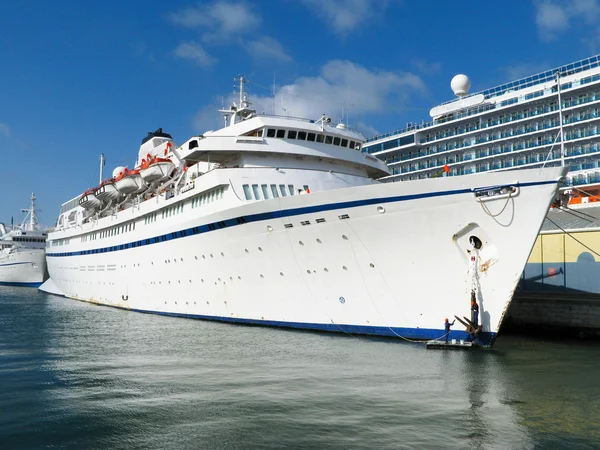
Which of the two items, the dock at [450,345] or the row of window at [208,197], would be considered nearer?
the dock at [450,345]

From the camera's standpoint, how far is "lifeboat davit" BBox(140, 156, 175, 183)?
962 inches

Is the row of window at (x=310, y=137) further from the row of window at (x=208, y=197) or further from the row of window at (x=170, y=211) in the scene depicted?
the row of window at (x=170, y=211)

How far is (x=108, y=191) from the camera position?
29.3 metres

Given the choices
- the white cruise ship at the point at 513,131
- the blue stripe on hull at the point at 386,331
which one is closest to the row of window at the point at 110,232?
the blue stripe on hull at the point at 386,331

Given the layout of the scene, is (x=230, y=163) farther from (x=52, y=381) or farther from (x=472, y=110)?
(x=472, y=110)

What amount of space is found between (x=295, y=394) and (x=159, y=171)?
17.6 m

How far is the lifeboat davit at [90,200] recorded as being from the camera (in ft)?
105

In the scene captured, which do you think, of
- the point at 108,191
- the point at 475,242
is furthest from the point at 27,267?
the point at 475,242

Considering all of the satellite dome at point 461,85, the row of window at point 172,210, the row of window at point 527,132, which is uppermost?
the satellite dome at point 461,85

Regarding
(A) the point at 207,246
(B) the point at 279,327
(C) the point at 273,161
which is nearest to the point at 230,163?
(C) the point at 273,161

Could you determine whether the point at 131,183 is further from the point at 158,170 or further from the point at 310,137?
the point at 310,137

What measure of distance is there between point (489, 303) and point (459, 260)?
1.32 m

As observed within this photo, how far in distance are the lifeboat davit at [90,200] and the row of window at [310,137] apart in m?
17.3

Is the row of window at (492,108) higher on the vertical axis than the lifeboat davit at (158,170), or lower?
higher
